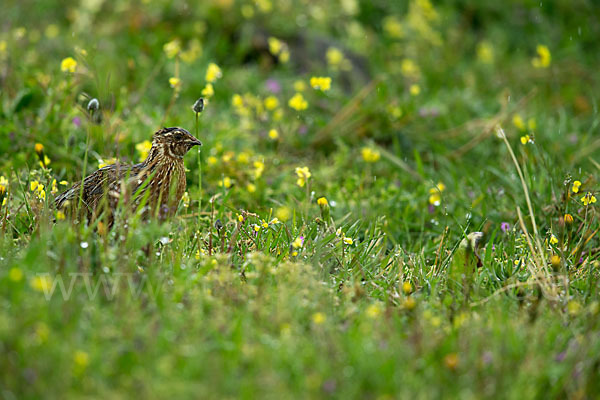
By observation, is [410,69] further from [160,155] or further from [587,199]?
[160,155]

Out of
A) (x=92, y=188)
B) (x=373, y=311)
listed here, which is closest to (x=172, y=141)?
(x=92, y=188)

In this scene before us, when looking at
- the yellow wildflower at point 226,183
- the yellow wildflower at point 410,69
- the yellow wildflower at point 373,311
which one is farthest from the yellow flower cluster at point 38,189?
the yellow wildflower at point 410,69

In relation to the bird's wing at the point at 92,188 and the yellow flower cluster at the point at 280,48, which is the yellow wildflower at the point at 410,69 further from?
the bird's wing at the point at 92,188

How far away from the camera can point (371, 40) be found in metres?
9.29

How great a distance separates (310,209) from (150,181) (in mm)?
1148

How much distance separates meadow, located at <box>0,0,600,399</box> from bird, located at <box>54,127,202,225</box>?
170 millimetres

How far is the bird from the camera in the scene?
12.6ft

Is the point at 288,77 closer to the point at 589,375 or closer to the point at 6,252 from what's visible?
the point at 6,252

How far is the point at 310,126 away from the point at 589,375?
3928 mm

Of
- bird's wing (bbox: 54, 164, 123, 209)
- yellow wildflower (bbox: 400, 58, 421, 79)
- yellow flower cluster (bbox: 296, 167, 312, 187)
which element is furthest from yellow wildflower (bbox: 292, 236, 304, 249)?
yellow wildflower (bbox: 400, 58, 421, 79)

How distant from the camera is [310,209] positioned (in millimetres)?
4672

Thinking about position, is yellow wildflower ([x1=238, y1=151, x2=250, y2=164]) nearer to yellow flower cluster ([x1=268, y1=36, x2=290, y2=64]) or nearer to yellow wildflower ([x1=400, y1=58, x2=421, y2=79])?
yellow flower cluster ([x1=268, y1=36, x2=290, y2=64])

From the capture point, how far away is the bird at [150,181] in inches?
151

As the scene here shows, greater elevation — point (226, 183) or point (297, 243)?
point (226, 183)
